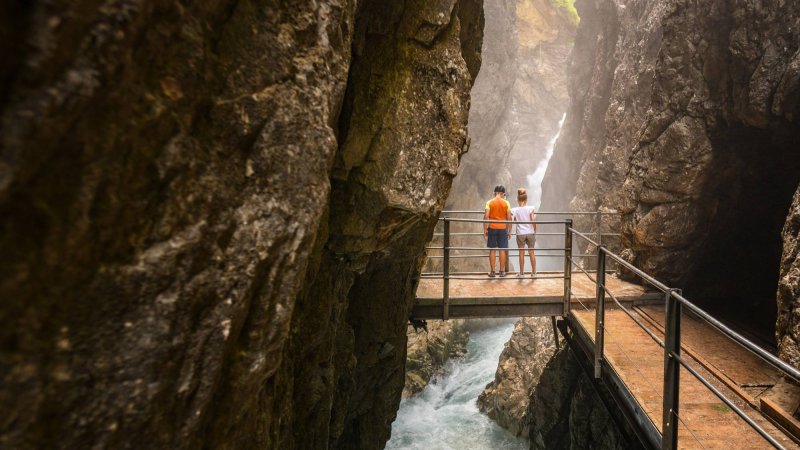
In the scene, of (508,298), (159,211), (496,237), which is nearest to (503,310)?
(508,298)

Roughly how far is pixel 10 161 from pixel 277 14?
170 centimetres

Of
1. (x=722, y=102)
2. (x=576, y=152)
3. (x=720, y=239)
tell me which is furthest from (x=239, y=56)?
(x=576, y=152)

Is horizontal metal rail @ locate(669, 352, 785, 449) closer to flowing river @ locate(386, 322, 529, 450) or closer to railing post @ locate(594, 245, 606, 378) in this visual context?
railing post @ locate(594, 245, 606, 378)

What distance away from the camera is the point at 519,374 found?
44.5ft

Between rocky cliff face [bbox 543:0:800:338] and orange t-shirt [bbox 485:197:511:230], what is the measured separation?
2.29m

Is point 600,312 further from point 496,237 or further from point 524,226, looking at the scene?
point 524,226

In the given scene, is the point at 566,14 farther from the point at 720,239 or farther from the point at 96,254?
the point at 96,254

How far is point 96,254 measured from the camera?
1813 millimetres

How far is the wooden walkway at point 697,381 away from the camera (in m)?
3.81

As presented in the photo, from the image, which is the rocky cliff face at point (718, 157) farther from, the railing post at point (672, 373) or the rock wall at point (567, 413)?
the railing post at point (672, 373)

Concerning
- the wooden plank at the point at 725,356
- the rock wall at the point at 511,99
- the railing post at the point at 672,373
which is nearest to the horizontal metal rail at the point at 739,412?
the railing post at the point at 672,373

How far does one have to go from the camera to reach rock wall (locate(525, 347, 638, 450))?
749cm

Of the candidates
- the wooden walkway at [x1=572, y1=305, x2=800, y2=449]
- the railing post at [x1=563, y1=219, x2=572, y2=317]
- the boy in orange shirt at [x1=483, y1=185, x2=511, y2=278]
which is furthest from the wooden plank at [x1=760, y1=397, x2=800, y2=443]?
the boy in orange shirt at [x1=483, y1=185, x2=511, y2=278]

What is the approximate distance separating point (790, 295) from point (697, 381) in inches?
47.3
